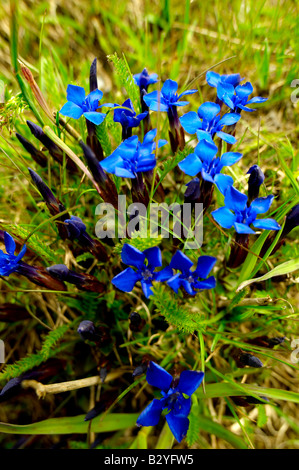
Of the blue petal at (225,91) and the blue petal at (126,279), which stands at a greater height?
the blue petal at (225,91)

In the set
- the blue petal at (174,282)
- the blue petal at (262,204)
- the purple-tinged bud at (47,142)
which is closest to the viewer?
the blue petal at (174,282)

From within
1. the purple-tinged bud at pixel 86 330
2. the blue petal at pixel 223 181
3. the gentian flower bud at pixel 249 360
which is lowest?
the gentian flower bud at pixel 249 360

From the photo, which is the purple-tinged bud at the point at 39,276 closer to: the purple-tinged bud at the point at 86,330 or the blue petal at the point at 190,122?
the purple-tinged bud at the point at 86,330

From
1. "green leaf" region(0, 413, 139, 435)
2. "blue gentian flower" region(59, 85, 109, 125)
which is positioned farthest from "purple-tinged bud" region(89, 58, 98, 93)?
"green leaf" region(0, 413, 139, 435)

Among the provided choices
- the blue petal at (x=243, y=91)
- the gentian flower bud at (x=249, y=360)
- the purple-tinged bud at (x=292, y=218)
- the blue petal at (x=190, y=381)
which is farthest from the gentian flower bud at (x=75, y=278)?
the blue petal at (x=243, y=91)

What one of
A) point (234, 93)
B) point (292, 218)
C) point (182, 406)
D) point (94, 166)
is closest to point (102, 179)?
point (94, 166)
